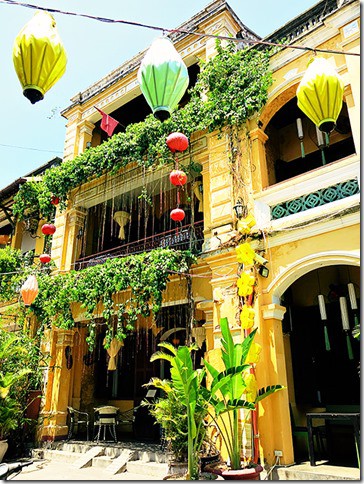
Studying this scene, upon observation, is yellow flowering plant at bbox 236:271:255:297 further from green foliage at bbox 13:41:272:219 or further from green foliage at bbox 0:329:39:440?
green foliage at bbox 0:329:39:440

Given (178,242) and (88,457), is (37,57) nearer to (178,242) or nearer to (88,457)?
(178,242)

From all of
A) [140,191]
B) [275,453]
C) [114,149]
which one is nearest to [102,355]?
[140,191]

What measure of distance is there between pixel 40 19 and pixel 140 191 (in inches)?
277

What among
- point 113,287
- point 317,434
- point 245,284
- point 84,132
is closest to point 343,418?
point 317,434

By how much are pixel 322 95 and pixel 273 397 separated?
14.2 feet

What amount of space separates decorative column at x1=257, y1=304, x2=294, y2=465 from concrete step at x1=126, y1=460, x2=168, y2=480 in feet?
6.30

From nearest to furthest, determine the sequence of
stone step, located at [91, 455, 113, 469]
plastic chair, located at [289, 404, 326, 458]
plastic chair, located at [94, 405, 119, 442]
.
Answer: plastic chair, located at [289, 404, 326, 458] → stone step, located at [91, 455, 113, 469] → plastic chair, located at [94, 405, 119, 442]

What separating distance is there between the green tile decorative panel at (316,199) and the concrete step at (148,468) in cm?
468

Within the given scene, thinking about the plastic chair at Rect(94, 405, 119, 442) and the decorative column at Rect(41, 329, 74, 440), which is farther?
the decorative column at Rect(41, 329, 74, 440)

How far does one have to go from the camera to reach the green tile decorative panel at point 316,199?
5996mm

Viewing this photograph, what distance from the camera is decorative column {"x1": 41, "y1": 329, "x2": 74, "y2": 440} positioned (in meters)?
8.98

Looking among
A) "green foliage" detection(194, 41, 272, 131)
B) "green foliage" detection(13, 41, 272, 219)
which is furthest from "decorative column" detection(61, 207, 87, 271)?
"green foliage" detection(194, 41, 272, 131)

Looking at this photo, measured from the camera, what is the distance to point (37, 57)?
289 cm

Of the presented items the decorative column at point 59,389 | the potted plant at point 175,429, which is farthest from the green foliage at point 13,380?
the potted plant at point 175,429
